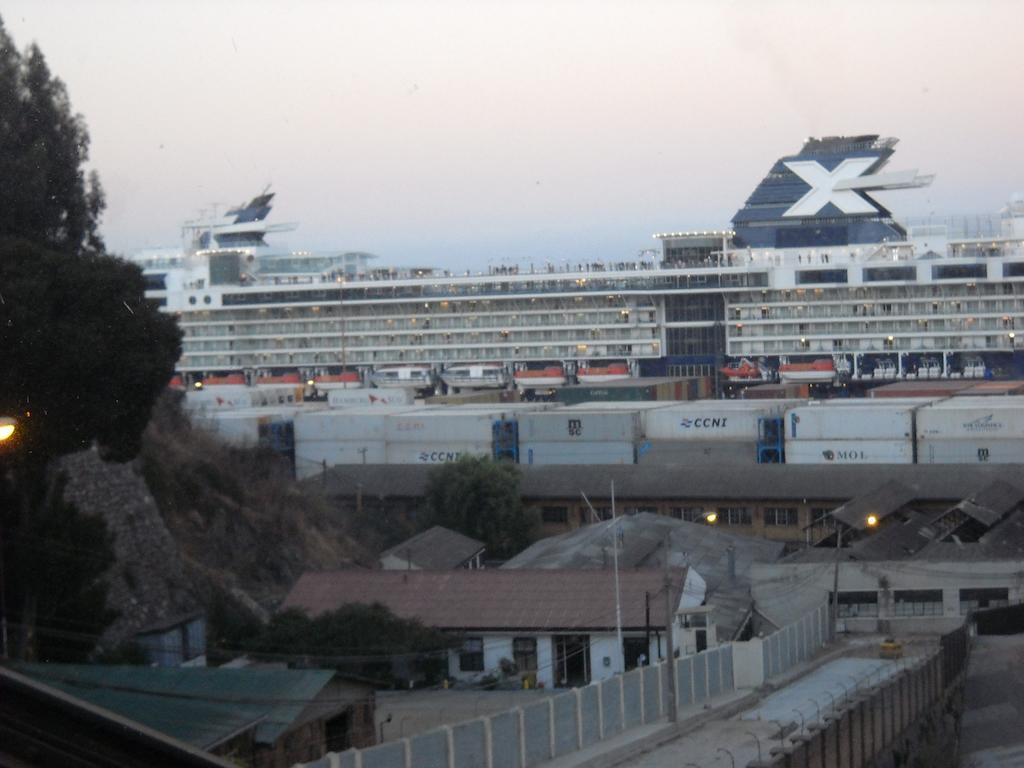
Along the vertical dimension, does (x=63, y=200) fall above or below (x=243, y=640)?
above

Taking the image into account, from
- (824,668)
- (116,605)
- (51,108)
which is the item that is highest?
(51,108)

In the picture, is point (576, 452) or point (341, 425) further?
point (341, 425)

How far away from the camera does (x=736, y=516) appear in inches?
797

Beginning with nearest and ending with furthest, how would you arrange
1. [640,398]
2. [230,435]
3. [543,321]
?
[230,435] → [640,398] → [543,321]

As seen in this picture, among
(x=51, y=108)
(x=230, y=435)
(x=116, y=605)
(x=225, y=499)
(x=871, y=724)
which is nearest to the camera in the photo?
(x=871, y=724)

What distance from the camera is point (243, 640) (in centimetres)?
1052

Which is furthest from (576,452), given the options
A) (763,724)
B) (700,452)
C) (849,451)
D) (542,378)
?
(763,724)

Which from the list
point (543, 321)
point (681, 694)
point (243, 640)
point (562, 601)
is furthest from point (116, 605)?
point (543, 321)

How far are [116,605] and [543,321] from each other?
30.0 metres

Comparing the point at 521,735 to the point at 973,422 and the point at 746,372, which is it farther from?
the point at 746,372

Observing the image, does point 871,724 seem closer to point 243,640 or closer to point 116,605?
point 243,640

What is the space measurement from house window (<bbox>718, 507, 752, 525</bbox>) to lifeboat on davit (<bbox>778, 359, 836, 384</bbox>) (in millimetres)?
17996

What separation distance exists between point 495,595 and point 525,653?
2.52ft

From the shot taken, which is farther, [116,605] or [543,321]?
[543,321]
